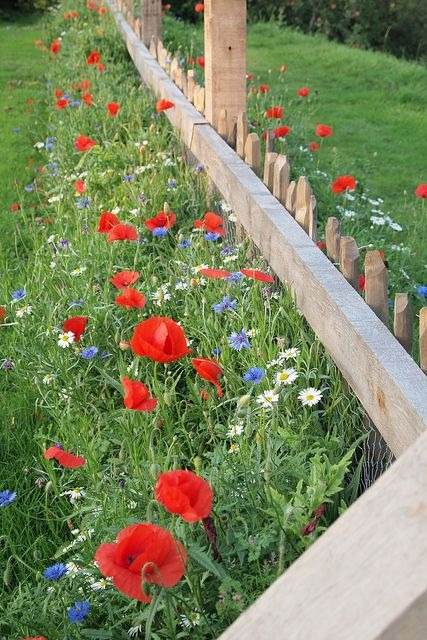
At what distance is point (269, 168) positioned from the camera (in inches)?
131

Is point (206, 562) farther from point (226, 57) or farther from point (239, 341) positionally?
point (226, 57)

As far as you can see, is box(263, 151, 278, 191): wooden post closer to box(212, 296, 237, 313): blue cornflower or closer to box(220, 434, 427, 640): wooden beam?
box(212, 296, 237, 313): blue cornflower

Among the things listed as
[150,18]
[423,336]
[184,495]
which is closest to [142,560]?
[184,495]

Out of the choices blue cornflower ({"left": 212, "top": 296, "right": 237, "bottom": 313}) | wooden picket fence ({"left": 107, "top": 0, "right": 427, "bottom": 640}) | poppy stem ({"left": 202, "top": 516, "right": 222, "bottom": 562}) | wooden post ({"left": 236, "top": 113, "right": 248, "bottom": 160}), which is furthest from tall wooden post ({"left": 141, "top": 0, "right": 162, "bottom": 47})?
poppy stem ({"left": 202, "top": 516, "right": 222, "bottom": 562})

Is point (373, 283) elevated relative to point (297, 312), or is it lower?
elevated

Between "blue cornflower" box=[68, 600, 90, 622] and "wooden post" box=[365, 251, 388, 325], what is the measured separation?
0.94m

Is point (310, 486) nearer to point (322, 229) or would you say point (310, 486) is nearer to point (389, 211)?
point (322, 229)

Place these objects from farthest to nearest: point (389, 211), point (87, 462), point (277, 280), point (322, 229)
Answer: point (389, 211) < point (322, 229) < point (277, 280) < point (87, 462)

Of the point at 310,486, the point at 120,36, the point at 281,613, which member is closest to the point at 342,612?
the point at 281,613

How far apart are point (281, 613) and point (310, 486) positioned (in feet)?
3.73

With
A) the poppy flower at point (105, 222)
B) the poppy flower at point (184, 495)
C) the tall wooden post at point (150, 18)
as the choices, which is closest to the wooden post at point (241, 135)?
the poppy flower at point (105, 222)

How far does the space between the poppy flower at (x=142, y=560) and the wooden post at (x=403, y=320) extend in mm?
894

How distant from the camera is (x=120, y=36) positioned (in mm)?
8305

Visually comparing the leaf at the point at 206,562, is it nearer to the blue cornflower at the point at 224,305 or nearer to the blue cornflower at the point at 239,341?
the blue cornflower at the point at 239,341
